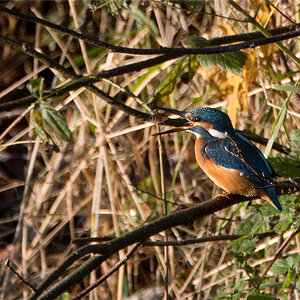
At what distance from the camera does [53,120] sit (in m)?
2.10

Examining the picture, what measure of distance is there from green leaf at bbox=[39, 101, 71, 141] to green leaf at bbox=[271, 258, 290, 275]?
1.10 meters

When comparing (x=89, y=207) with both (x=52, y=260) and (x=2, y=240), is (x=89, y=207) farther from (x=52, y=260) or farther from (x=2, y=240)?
(x=2, y=240)

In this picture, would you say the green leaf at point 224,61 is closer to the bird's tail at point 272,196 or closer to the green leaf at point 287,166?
the green leaf at point 287,166

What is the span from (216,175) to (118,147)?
1.45 meters

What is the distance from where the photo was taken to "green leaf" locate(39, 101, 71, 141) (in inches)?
82.0

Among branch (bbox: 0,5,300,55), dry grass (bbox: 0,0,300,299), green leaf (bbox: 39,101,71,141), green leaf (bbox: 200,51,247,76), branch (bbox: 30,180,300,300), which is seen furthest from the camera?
dry grass (bbox: 0,0,300,299)

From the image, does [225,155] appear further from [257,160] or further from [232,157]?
[257,160]

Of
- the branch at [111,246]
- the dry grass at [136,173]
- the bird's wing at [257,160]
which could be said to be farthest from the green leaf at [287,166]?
the dry grass at [136,173]

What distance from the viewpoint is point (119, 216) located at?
3250 mm

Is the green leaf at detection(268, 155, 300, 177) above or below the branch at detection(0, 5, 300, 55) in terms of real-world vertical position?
below

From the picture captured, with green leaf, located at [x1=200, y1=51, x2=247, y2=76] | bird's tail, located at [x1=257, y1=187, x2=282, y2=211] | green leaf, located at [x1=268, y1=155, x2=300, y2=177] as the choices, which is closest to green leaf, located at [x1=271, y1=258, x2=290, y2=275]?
bird's tail, located at [x1=257, y1=187, x2=282, y2=211]

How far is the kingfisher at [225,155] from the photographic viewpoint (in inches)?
88.3

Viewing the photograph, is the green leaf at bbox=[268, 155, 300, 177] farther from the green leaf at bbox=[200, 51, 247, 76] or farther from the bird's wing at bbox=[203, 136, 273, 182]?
the green leaf at bbox=[200, 51, 247, 76]

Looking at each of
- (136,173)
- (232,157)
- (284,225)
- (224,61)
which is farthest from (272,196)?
(136,173)
